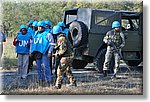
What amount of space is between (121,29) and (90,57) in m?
0.89

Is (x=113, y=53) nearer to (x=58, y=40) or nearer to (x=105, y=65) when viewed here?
(x=105, y=65)

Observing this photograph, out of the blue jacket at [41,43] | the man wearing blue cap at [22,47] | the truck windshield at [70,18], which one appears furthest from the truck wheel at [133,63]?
the man wearing blue cap at [22,47]

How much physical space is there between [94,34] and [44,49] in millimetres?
1097

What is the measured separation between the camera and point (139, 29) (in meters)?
10.5

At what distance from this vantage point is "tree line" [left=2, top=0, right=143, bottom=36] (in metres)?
10.1

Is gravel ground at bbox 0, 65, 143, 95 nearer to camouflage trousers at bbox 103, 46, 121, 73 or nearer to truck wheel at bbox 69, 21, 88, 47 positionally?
camouflage trousers at bbox 103, 46, 121, 73

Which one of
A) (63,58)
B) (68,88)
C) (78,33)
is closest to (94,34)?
(78,33)

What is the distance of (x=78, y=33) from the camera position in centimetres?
1023

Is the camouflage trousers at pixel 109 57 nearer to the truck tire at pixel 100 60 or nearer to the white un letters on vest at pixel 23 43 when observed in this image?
the truck tire at pixel 100 60

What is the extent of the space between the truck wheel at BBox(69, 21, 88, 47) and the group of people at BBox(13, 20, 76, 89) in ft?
0.49

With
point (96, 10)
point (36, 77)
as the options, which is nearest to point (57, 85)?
point (36, 77)

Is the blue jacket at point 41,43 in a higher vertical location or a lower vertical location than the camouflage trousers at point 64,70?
higher

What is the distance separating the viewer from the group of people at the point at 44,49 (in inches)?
393

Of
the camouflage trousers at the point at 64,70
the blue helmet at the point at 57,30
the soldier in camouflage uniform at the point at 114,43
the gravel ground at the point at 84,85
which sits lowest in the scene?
the gravel ground at the point at 84,85
